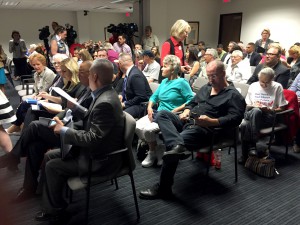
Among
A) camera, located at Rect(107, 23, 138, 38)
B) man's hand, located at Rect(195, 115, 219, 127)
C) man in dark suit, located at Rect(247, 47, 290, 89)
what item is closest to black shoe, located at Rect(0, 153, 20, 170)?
man's hand, located at Rect(195, 115, 219, 127)

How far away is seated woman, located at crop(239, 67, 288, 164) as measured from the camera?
8.88 feet

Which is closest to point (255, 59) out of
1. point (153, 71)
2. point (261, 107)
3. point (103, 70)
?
point (153, 71)

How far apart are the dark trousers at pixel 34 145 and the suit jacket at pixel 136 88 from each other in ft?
3.72

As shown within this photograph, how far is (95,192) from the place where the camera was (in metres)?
2.44

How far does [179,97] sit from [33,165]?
160 cm

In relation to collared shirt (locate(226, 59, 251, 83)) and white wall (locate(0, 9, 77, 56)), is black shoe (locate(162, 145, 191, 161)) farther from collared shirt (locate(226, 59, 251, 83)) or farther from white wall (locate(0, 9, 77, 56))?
white wall (locate(0, 9, 77, 56))

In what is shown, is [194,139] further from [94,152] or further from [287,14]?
[287,14]

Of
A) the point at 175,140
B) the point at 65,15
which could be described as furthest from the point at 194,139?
the point at 65,15

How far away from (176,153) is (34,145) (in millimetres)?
1242

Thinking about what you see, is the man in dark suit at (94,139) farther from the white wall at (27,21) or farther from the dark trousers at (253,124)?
the white wall at (27,21)

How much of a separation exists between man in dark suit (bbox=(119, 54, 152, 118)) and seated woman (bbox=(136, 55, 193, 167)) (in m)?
0.25

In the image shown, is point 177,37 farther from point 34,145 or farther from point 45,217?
point 45,217

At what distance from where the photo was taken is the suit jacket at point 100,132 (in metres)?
1.68

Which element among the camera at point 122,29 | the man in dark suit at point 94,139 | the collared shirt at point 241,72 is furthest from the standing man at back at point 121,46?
the man in dark suit at point 94,139
